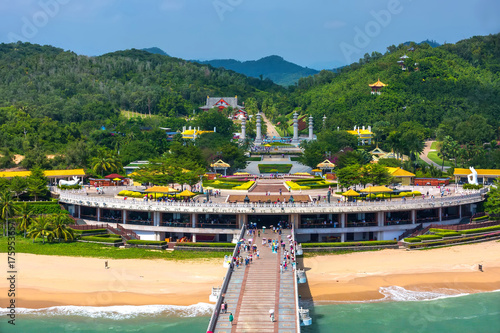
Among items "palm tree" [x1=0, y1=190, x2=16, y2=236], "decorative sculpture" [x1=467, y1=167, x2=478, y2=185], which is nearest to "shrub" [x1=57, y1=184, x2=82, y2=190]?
"palm tree" [x1=0, y1=190, x2=16, y2=236]

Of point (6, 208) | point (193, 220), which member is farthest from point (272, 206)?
point (6, 208)

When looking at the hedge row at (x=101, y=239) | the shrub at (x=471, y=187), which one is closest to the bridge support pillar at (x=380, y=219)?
the shrub at (x=471, y=187)

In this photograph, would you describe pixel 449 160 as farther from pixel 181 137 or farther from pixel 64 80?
pixel 64 80

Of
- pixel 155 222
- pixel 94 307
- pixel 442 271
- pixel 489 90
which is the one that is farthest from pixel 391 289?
pixel 489 90

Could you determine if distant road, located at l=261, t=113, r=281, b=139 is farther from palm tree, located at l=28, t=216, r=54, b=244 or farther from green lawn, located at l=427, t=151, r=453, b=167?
palm tree, located at l=28, t=216, r=54, b=244

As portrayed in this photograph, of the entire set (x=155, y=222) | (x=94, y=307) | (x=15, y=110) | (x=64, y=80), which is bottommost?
(x=94, y=307)

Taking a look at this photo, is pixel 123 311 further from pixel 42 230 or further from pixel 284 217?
pixel 284 217
